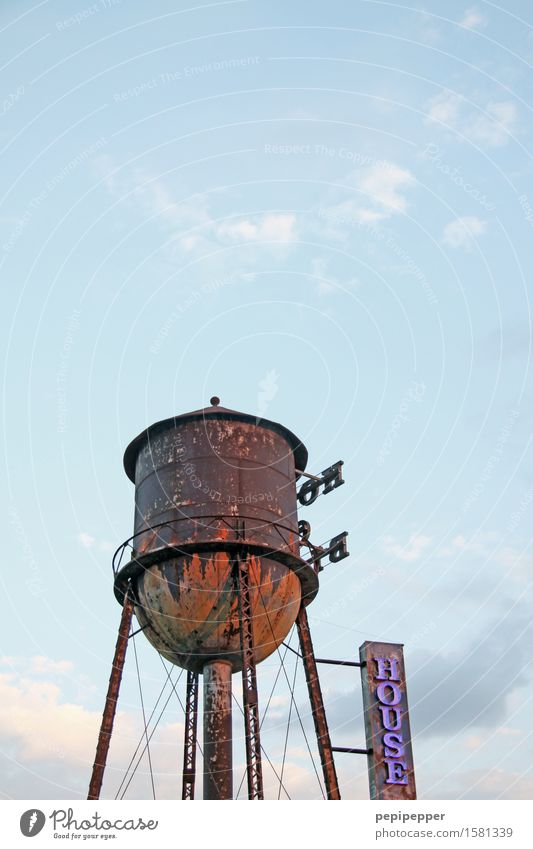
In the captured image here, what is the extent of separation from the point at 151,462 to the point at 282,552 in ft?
12.7

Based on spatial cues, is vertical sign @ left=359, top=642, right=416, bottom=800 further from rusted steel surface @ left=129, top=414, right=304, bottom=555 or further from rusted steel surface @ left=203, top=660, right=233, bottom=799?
rusted steel surface @ left=129, top=414, right=304, bottom=555

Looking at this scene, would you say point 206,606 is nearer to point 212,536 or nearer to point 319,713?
point 212,536

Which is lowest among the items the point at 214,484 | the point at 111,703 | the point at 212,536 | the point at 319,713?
the point at 111,703

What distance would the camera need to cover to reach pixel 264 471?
74.2ft

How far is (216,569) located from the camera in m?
20.9

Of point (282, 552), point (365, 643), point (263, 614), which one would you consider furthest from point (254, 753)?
point (365, 643)

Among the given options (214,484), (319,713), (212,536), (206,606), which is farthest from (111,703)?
(214,484)

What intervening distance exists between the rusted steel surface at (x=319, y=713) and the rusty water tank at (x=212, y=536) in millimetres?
562

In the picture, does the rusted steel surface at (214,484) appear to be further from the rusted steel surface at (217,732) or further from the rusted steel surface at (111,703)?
the rusted steel surface at (217,732)

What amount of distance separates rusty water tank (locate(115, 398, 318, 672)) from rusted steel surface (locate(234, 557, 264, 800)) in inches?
10.7

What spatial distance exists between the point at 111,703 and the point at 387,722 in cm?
702

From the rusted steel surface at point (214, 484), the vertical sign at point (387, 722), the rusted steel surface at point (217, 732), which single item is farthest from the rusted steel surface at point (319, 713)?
the rusted steel surface at point (214, 484)

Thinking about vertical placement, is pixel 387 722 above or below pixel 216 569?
below
